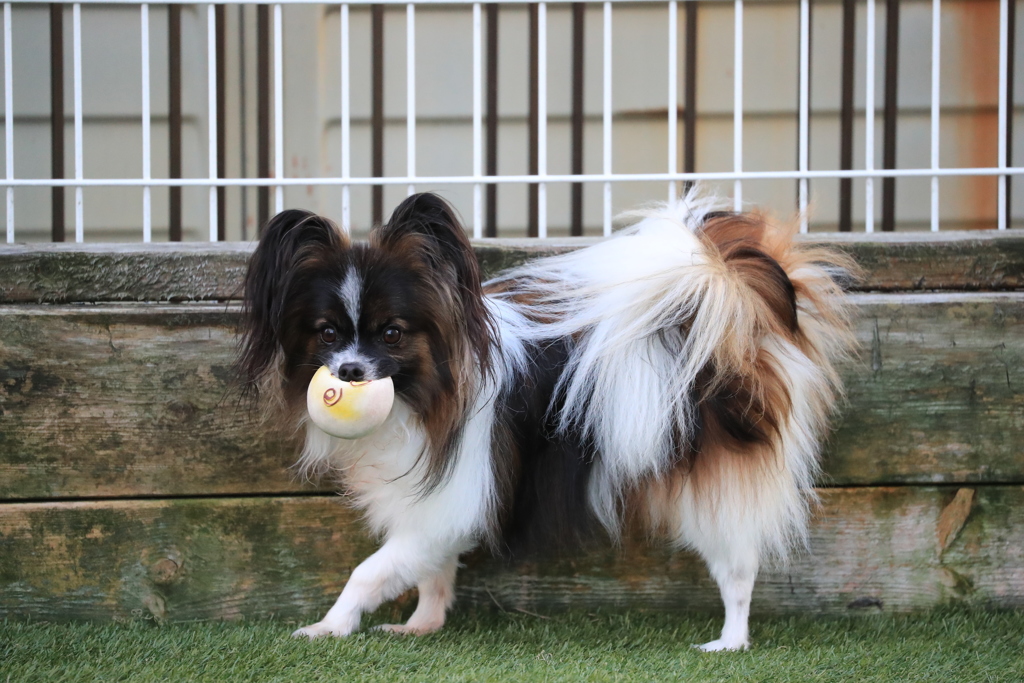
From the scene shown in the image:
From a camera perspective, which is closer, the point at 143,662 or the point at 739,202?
the point at 143,662

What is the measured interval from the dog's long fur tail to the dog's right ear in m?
0.57

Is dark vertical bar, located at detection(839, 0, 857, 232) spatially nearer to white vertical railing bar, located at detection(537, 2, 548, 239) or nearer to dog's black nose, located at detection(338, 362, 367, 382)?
white vertical railing bar, located at detection(537, 2, 548, 239)

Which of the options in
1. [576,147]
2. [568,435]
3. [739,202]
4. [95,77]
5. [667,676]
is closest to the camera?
[667,676]

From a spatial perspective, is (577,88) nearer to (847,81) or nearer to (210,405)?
(847,81)

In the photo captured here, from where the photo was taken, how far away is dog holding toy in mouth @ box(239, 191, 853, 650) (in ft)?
6.93

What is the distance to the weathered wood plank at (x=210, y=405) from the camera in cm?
256

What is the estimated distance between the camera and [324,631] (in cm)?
232

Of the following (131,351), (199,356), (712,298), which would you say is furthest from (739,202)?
(131,351)

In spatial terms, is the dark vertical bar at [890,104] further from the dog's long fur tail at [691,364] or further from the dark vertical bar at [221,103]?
the dark vertical bar at [221,103]

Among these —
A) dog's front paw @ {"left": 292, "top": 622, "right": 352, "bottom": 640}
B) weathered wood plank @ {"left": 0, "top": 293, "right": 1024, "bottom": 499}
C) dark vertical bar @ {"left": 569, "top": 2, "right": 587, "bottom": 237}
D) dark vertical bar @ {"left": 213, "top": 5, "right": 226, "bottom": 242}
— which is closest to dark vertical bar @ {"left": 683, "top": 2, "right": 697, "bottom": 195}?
dark vertical bar @ {"left": 569, "top": 2, "right": 587, "bottom": 237}

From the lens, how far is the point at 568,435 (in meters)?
2.30

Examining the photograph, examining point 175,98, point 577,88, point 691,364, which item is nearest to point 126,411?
point 175,98

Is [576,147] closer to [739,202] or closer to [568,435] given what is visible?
[739,202]

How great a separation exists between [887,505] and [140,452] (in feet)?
7.05
